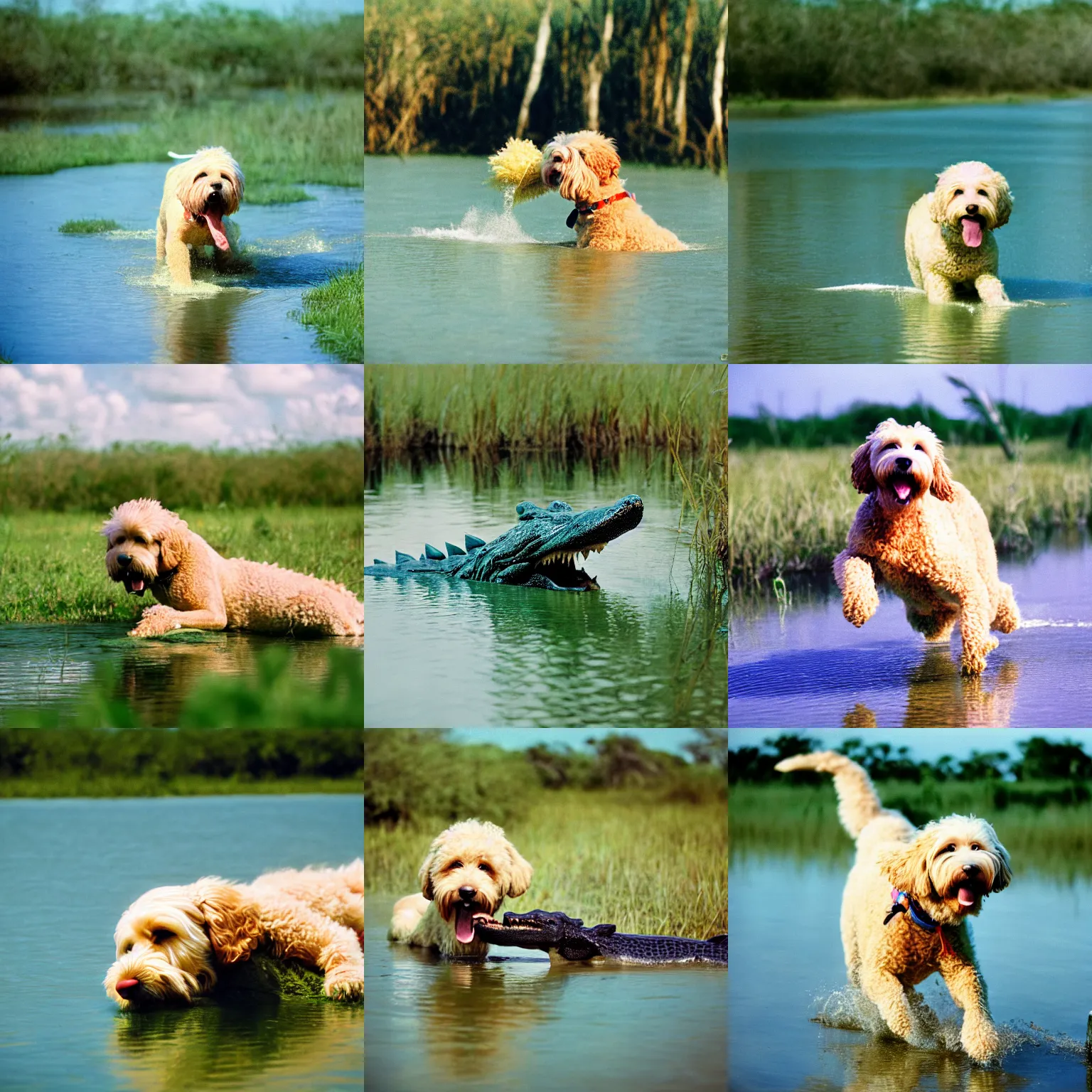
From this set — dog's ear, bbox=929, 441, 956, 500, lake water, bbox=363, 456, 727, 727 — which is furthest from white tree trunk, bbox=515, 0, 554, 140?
dog's ear, bbox=929, 441, 956, 500

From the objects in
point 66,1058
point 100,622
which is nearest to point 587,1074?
point 66,1058

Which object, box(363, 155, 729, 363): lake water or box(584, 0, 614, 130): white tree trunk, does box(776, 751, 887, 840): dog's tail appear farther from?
box(584, 0, 614, 130): white tree trunk

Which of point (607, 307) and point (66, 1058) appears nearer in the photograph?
point (66, 1058)

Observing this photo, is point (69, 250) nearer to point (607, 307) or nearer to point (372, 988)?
point (607, 307)

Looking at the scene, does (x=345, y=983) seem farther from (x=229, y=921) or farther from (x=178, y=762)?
(x=178, y=762)

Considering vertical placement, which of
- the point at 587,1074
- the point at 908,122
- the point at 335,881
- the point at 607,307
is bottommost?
the point at 587,1074

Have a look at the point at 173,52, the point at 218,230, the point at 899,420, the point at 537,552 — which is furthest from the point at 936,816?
the point at 173,52

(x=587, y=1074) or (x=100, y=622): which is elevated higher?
(x=100, y=622)
